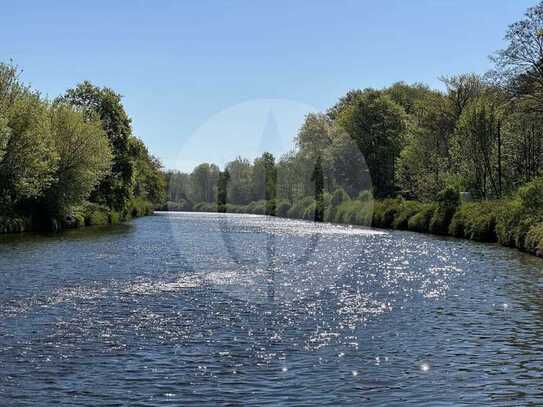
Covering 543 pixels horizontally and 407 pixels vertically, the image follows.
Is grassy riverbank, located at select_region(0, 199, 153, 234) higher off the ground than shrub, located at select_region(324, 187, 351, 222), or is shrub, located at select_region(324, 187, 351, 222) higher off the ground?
shrub, located at select_region(324, 187, 351, 222)

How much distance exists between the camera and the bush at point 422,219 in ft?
252

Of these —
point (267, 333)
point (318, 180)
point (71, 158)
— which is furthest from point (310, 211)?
point (267, 333)

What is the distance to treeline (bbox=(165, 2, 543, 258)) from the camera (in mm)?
60750

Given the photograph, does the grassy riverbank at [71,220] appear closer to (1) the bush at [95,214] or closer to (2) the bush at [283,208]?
(1) the bush at [95,214]

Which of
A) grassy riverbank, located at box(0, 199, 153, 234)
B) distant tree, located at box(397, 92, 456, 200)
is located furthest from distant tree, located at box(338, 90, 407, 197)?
grassy riverbank, located at box(0, 199, 153, 234)

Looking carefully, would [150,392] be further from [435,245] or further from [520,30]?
[520,30]

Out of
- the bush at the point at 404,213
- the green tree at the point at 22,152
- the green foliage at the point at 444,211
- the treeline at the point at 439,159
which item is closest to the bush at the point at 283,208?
the treeline at the point at 439,159

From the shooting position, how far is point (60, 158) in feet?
225

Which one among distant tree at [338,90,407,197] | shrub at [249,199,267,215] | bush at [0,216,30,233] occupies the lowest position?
bush at [0,216,30,233]

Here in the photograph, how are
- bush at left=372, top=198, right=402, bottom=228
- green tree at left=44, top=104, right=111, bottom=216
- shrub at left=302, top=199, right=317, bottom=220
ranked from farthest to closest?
shrub at left=302, top=199, right=317, bottom=220, bush at left=372, top=198, right=402, bottom=228, green tree at left=44, top=104, right=111, bottom=216

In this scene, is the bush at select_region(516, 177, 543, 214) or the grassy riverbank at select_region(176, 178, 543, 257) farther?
the grassy riverbank at select_region(176, 178, 543, 257)

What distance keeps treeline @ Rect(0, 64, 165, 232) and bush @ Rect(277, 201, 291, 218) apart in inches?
1776

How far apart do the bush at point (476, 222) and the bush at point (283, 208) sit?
7172 cm

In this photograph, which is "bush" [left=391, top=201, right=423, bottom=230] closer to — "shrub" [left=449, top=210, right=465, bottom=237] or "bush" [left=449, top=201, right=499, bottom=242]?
"bush" [left=449, top=201, right=499, bottom=242]
